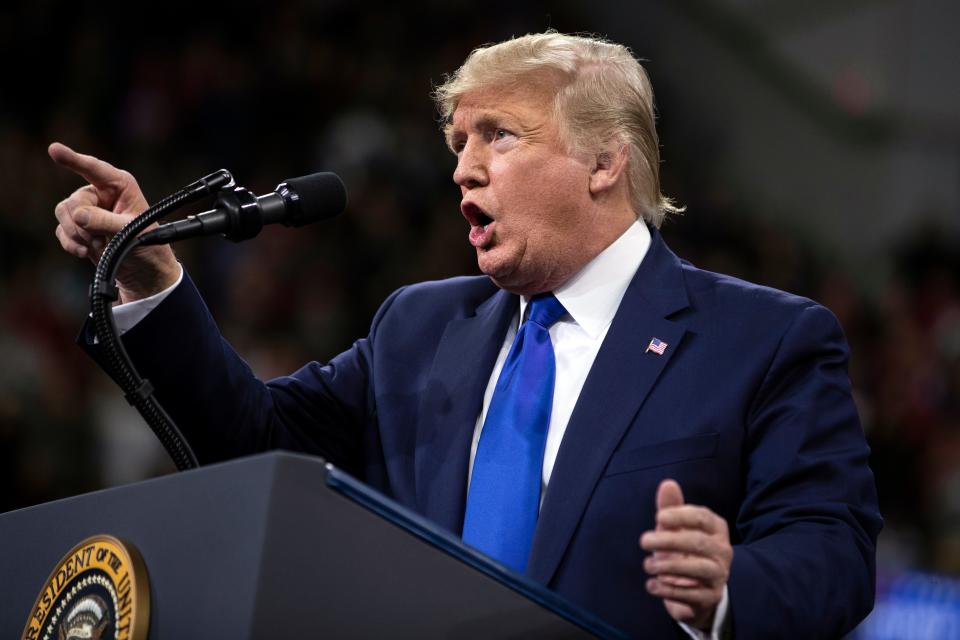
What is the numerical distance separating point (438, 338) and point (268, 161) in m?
4.06

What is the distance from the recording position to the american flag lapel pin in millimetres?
1898

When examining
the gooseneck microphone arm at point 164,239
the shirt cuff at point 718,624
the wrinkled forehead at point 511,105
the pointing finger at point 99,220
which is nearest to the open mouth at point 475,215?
the wrinkled forehead at point 511,105

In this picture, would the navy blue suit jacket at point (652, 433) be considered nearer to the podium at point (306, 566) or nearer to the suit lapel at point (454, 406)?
the suit lapel at point (454, 406)

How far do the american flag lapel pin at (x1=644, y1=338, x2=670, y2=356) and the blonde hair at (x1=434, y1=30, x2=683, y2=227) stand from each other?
14.0 inches

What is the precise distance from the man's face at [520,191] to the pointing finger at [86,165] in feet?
1.85

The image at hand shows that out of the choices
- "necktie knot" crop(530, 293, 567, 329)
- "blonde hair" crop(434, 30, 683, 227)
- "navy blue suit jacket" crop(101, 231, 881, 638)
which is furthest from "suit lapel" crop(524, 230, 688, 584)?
"blonde hair" crop(434, 30, 683, 227)

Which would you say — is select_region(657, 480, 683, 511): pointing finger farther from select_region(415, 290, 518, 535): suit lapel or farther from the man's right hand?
the man's right hand

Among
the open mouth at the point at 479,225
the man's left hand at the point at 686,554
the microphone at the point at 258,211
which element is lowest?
the man's left hand at the point at 686,554

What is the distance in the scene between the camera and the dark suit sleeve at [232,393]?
182 centimetres

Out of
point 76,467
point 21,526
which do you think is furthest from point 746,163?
point 21,526

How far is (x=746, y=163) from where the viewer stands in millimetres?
9656

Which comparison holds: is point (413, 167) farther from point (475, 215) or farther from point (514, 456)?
point (514, 456)

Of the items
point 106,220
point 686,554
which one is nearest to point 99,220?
point 106,220

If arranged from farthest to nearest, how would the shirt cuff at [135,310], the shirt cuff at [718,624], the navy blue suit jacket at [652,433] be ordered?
the shirt cuff at [135,310]
the navy blue suit jacket at [652,433]
the shirt cuff at [718,624]
